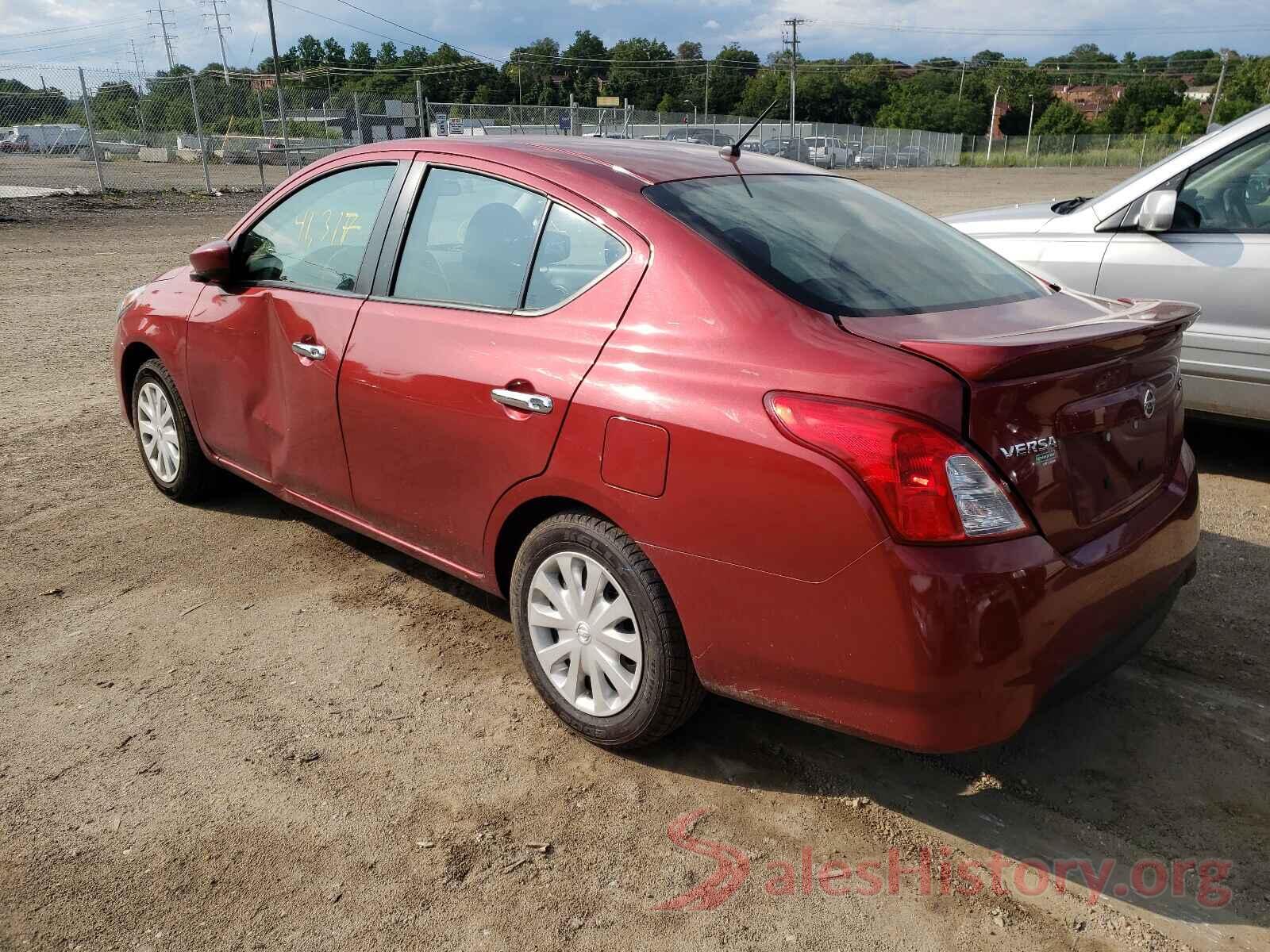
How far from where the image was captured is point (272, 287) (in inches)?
159

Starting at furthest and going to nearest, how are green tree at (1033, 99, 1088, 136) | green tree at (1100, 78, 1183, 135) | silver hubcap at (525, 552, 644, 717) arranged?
green tree at (1100, 78, 1183, 135), green tree at (1033, 99, 1088, 136), silver hubcap at (525, 552, 644, 717)

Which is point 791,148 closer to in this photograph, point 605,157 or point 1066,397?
point 605,157

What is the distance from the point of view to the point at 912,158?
208ft

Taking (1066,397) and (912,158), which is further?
(912,158)

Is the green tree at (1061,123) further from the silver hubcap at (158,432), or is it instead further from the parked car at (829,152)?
the silver hubcap at (158,432)

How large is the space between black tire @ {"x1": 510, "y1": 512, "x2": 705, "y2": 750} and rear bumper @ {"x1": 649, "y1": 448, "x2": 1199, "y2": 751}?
0.24ft

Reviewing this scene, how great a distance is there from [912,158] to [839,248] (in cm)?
6516

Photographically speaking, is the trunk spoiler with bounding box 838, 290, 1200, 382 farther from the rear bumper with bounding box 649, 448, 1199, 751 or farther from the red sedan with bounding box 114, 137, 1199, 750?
the rear bumper with bounding box 649, 448, 1199, 751

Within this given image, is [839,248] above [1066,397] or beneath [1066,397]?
above

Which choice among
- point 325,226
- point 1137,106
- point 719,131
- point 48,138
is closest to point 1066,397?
point 325,226

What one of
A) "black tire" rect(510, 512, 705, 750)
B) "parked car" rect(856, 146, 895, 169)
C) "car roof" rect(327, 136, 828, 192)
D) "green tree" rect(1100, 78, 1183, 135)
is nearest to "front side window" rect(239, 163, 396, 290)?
"car roof" rect(327, 136, 828, 192)

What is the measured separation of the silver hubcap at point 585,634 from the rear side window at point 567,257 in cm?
76

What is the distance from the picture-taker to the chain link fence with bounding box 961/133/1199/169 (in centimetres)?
6744

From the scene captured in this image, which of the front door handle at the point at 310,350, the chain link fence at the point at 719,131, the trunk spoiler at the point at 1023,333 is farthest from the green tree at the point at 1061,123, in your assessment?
the front door handle at the point at 310,350
